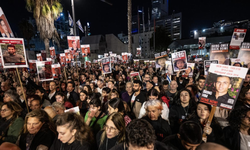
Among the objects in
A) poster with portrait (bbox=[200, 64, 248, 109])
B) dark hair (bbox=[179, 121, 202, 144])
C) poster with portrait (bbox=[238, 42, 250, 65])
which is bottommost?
dark hair (bbox=[179, 121, 202, 144])

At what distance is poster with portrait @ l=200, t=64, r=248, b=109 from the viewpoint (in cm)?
232

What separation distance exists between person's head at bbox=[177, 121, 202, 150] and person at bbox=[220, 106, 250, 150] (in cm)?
99

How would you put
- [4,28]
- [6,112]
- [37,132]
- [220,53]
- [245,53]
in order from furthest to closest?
1. [220,53]
2. [245,53]
3. [4,28]
4. [6,112]
5. [37,132]

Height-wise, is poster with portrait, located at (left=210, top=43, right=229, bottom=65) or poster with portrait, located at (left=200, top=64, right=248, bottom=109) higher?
poster with portrait, located at (left=210, top=43, right=229, bottom=65)

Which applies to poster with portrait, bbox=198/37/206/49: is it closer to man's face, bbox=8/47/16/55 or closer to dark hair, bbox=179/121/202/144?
dark hair, bbox=179/121/202/144

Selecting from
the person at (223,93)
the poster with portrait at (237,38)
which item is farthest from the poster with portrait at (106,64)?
the poster with portrait at (237,38)

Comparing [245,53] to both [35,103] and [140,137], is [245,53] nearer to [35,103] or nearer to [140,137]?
[140,137]

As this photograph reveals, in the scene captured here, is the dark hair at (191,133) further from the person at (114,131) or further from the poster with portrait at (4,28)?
the poster with portrait at (4,28)

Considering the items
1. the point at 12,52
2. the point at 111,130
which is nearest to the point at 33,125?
the point at 111,130

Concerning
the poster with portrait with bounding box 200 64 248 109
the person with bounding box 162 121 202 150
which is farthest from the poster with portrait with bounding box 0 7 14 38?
the poster with portrait with bounding box 200 64 248 109

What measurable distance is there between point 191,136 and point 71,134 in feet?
5.63

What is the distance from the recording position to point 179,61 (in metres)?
5.52

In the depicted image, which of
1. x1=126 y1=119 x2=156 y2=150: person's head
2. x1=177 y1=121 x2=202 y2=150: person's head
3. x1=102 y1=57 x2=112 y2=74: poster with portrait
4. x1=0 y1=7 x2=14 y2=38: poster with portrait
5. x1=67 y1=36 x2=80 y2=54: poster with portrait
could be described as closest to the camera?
x1=126 y1=119 x2=156 y2=150: person's head

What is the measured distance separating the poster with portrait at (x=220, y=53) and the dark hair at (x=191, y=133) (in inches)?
283
